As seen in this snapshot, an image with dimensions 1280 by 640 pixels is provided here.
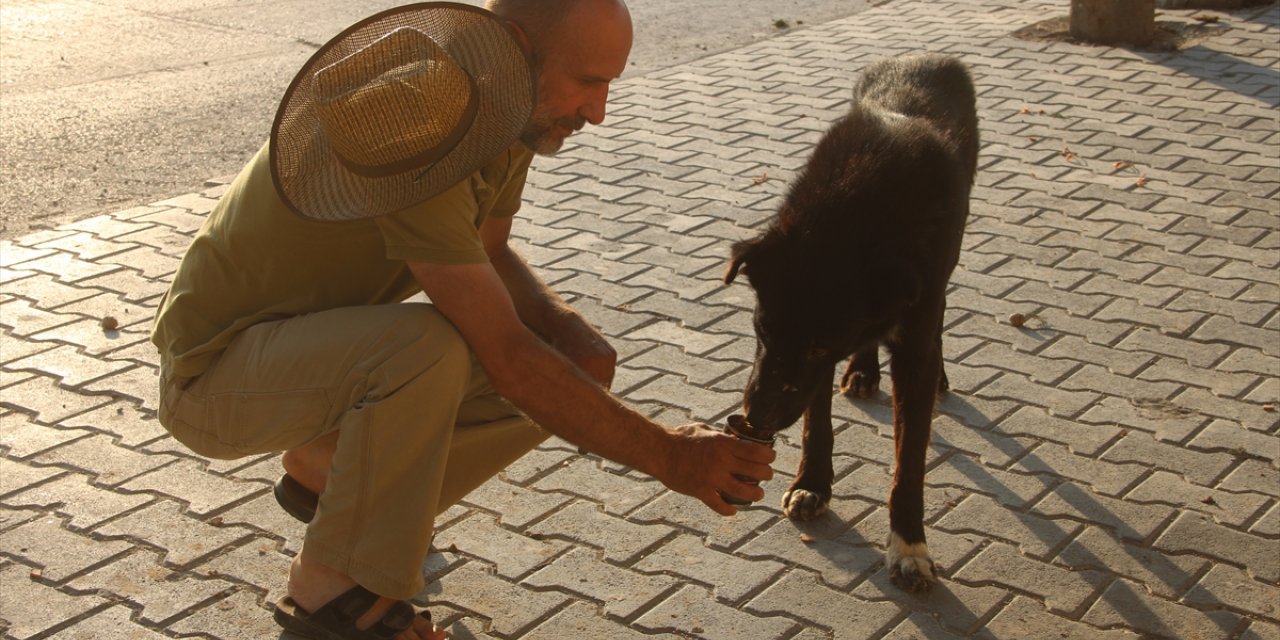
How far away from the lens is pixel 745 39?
466 inches

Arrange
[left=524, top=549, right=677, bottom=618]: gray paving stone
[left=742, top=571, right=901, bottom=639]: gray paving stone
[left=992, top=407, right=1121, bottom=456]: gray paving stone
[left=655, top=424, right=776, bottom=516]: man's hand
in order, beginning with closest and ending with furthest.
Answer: [left=655, top=424, right=776, bottom=516]: man's hand
[left=742, top=571, right=901, bottom=639]: gray paving stone
[left=524, top=549, right=677, bottom=618]: gray paving stone
[left=992, top=407, right=1121, bottom=456]: gray paving stone

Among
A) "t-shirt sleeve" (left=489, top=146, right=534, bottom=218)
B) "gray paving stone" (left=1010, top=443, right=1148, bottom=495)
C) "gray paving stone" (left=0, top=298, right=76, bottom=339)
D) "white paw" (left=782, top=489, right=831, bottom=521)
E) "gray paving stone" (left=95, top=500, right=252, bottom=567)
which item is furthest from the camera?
"gray paving stone" (left=0, top=298, right=76, bottom=339)

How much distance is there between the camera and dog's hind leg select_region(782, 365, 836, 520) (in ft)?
15.3

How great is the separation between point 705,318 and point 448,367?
9.45ft

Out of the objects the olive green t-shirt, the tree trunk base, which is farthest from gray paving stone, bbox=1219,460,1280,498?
the tree trunk base

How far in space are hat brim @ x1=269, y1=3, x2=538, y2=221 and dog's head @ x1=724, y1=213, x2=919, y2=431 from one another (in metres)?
1.02

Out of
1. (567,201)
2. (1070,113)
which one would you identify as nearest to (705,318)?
(567,201)

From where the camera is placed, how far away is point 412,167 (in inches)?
134

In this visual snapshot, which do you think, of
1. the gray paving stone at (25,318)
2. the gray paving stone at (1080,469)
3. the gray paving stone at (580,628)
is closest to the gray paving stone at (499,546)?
the gray paving stone at (580,628)

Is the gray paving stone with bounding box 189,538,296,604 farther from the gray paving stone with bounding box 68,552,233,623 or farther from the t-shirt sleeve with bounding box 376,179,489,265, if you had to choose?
the t-shirt sleeve with bounding box 376,179,489,265

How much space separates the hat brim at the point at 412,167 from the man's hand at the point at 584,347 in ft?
2.57

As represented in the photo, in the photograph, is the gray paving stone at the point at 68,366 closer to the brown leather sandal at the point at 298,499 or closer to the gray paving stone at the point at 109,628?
the gray paving stone at the point at 109,628

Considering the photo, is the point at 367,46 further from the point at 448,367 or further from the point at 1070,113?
the point at 1070,113

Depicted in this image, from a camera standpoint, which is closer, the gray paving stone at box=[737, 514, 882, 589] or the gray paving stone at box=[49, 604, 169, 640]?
the gray paving stone at box=[49, 604, 169, 640]
